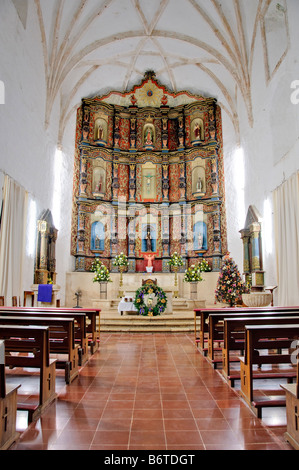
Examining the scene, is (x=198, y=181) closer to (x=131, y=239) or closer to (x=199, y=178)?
(x=199, y=178)

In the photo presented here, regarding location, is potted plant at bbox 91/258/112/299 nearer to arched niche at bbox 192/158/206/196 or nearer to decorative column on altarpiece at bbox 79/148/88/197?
decorative column on altarpiece at bbox 79/148/88/197

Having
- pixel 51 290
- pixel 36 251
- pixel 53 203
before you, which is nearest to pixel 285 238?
pixel 51 290

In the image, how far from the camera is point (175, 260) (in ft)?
57.9

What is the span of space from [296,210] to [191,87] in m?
12.3

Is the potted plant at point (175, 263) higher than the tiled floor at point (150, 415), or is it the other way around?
the potted plant at point (175, 263)

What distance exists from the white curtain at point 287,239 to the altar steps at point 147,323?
335cm

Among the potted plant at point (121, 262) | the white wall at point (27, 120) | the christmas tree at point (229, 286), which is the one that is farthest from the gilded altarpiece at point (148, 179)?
the christmas tree at point (229, 286)

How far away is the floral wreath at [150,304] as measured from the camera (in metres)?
11.7

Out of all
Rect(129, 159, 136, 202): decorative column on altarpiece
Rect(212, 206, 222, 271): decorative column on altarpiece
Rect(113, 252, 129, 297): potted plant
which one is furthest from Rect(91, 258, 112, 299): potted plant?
Rect(212, 206, 222, 271): decorative column on altarpiece

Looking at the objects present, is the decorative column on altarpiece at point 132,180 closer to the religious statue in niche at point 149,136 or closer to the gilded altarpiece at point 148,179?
the gilded altarpiece at point 148,179

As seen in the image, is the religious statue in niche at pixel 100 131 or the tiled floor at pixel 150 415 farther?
the religious statue in niche at pixel 100 131

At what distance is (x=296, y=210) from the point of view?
34.4 feet

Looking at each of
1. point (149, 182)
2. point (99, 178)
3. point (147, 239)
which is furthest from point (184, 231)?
point (99, 178)

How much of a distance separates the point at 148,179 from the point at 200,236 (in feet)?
16.0
